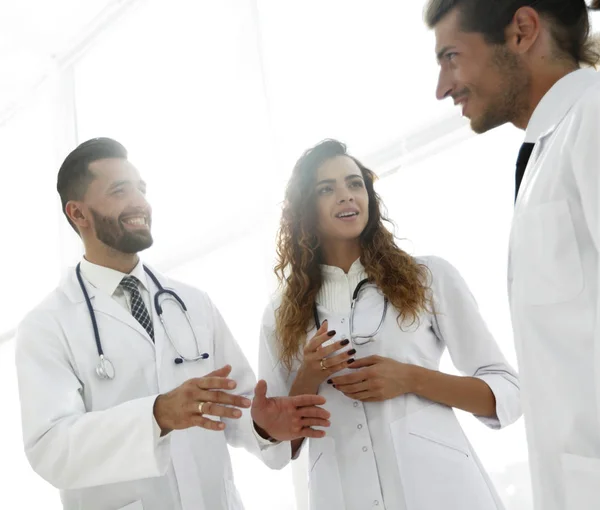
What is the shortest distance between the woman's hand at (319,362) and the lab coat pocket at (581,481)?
0.69 m

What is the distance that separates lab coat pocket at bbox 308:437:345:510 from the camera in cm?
166

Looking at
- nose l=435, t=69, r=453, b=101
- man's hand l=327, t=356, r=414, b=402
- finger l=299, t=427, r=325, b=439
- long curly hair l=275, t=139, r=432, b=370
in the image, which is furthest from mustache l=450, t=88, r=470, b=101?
finger l=299, t=427, r=325, b=439

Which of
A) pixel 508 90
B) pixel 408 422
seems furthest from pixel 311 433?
pixel 508 90

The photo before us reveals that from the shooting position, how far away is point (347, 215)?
6.35ft

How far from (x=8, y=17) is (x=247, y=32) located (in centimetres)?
176

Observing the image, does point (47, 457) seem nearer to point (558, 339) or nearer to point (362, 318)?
point (362, 318)

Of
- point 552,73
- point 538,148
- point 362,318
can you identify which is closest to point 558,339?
point 538,148

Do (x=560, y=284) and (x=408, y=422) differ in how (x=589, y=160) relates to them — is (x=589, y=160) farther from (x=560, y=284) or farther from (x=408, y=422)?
(x=408, y=422)

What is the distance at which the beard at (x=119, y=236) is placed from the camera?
6.60ft

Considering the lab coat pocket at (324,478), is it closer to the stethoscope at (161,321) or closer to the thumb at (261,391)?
the thumb at (261,391)

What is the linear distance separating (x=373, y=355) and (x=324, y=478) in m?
0.35

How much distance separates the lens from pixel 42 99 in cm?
478

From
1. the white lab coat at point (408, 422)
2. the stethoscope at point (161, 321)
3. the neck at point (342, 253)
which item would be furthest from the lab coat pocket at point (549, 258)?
the stethoscope at point (161, 321)

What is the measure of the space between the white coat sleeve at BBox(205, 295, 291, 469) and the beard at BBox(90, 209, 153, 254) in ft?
0.93
